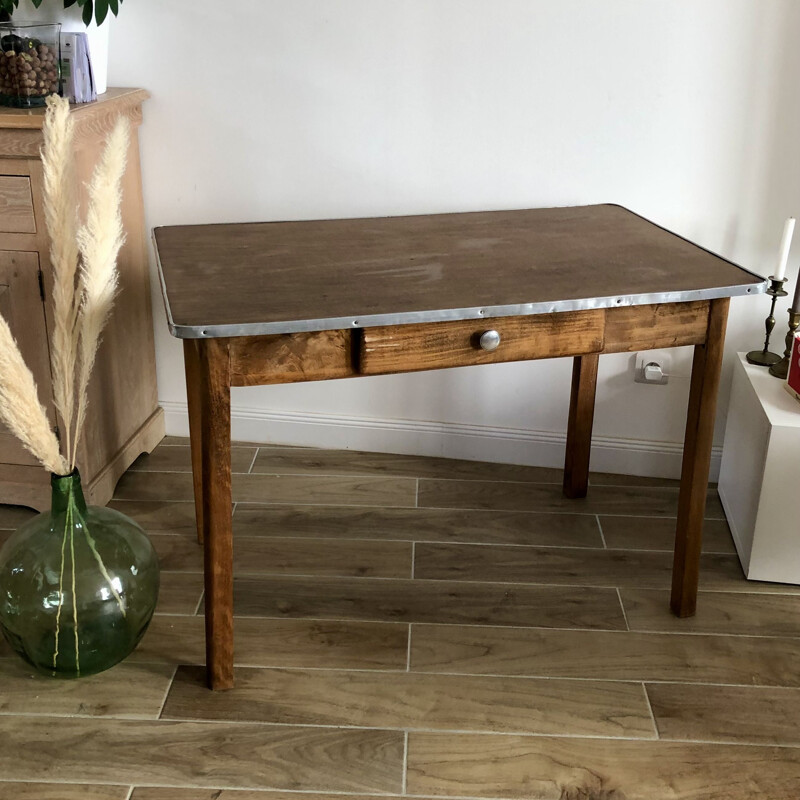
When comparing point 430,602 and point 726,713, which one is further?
point 430,602

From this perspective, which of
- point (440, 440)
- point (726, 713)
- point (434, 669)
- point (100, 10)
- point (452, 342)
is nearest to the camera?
point (452, 342)

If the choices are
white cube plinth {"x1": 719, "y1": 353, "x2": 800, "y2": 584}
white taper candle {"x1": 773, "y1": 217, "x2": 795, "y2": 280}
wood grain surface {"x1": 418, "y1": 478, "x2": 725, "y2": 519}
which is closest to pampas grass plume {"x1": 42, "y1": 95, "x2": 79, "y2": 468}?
wood grain surface {"x1": 418, "y1": 478, "x2": 725, "y2": 519}

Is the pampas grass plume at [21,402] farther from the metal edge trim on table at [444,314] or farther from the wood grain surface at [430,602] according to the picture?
the wood grain surface at [430,602]

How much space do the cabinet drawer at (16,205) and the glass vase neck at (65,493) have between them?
66 centimetres

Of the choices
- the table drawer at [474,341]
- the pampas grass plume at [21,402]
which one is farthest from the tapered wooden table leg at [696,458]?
the pampas grass plume at [21,402]

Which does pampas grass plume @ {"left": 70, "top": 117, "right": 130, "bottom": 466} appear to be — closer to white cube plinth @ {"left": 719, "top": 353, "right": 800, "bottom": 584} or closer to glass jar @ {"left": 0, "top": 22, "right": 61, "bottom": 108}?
glass jar @ {"left": 0, "top": 22, "right": 61, "bottom": 108}

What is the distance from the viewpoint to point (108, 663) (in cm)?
181

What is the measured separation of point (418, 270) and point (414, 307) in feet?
0.74

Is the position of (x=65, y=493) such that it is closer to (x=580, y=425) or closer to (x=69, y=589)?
(x=69, y=589)

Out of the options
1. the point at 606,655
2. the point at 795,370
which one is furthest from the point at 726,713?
the point at 795,370

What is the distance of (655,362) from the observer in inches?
99.6

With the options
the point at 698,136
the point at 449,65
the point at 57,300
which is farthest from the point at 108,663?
the point at 698,136

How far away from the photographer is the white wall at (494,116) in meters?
2.27

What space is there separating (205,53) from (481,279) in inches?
44.0
